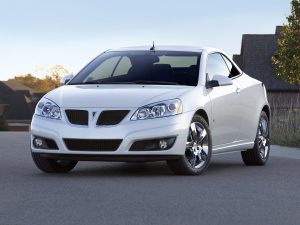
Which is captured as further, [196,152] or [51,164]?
[51,164]

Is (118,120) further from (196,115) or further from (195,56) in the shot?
(195,56)

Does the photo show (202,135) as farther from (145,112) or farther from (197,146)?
(145,112)

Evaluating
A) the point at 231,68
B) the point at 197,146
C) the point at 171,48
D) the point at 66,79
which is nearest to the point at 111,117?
the point at 197,146

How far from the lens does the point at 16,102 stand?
9806cm

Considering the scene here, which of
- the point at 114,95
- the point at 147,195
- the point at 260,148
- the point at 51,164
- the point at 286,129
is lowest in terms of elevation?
the point at 286,129

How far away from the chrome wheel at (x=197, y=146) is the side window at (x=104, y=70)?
159cm

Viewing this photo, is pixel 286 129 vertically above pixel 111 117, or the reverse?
pixel 111 117

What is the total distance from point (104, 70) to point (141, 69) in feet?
2.07

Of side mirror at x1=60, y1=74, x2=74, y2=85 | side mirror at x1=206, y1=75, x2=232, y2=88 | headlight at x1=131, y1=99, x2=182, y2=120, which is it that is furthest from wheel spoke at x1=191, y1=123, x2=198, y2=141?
side mirror at x1=60, y1=74, x2=74, y2=85

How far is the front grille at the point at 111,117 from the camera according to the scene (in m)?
11.4

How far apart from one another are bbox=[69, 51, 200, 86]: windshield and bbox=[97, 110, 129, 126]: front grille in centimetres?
100

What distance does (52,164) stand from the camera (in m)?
12.4

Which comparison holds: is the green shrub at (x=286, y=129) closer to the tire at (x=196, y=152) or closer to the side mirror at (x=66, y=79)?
the tire at (x=196, y=152)

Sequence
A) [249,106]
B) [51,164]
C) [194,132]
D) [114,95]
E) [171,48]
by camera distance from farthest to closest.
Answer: [249,106], [171,48], [51,164], [194,132], [114,95]
